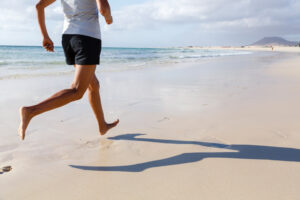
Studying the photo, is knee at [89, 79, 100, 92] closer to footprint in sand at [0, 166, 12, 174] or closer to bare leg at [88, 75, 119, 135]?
bare leg at [88, 75, 119, 135]

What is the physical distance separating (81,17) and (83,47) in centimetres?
24

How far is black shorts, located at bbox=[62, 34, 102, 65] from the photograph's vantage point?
79.8 inches

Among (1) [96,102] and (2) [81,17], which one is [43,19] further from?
(1) [96,102]

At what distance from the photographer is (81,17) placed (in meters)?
2.08

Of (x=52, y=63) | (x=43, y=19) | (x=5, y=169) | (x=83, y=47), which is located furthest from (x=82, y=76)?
(x=52, y=63)

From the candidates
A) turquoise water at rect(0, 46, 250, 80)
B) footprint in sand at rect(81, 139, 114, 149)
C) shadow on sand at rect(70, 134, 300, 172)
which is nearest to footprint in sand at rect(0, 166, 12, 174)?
shadow on sand at rect(70, 134, 300, 172)

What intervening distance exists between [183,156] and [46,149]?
110 centimetres

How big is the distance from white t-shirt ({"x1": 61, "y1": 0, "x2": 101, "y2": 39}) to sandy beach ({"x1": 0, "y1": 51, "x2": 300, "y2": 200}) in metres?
0.93

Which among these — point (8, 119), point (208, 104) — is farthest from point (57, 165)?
point (208, 104)

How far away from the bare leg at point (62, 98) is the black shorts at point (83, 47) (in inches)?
2.1

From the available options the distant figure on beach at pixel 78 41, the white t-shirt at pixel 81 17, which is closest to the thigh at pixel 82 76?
the distant figure on beach at pixel 78 41

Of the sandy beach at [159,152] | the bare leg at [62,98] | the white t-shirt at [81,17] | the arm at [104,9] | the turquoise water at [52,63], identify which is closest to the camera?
the sandy beach at [159,152]

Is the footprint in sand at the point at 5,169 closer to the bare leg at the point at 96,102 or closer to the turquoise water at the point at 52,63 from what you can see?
the bare leg at the point at 96,102

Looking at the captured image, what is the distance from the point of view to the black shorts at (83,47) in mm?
2027
